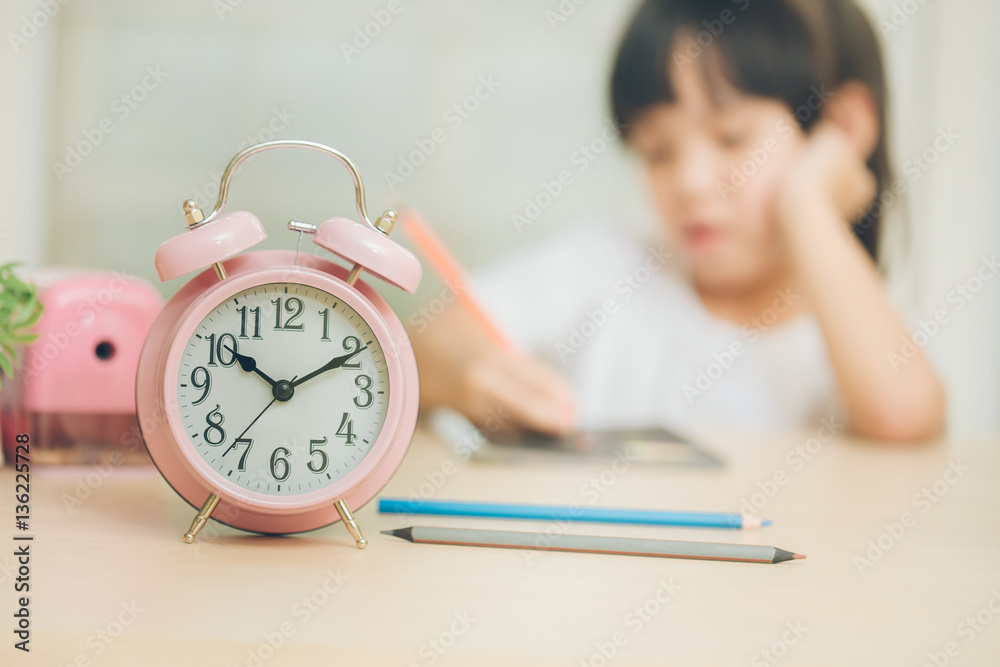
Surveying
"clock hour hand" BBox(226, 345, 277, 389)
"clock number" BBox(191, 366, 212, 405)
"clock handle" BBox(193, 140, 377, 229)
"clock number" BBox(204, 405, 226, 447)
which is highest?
"clock handle" BBox(193, 140, 377, 229)

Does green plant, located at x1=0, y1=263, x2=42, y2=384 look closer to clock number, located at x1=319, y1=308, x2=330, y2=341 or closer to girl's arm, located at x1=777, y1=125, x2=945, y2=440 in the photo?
clock number, located at x1=319, y1=308, x2=330, y2=341

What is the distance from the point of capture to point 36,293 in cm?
67

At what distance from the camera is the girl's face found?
127 cm

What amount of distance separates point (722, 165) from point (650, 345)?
34cm

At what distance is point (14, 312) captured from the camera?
0.66 metres

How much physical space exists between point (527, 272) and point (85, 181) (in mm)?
747

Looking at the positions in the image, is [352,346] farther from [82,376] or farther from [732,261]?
[732,261]

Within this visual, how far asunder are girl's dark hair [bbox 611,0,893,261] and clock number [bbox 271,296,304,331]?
3.02 feet

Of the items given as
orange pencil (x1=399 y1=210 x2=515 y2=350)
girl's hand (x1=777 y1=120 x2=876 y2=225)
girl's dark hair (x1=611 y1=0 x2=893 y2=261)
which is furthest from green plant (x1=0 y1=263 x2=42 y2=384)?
girl's hand (x1=777 y1=120 x2=876 y2=225)

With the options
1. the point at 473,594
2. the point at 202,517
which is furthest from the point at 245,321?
the point at 473,594

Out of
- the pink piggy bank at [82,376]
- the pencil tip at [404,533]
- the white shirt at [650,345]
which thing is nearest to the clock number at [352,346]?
the pencil tip at [404,533]

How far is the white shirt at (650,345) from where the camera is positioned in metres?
1.32

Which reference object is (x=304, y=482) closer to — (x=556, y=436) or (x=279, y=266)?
(x=279, y=266)

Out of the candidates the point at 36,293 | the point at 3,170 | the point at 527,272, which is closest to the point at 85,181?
the point at 3,170
